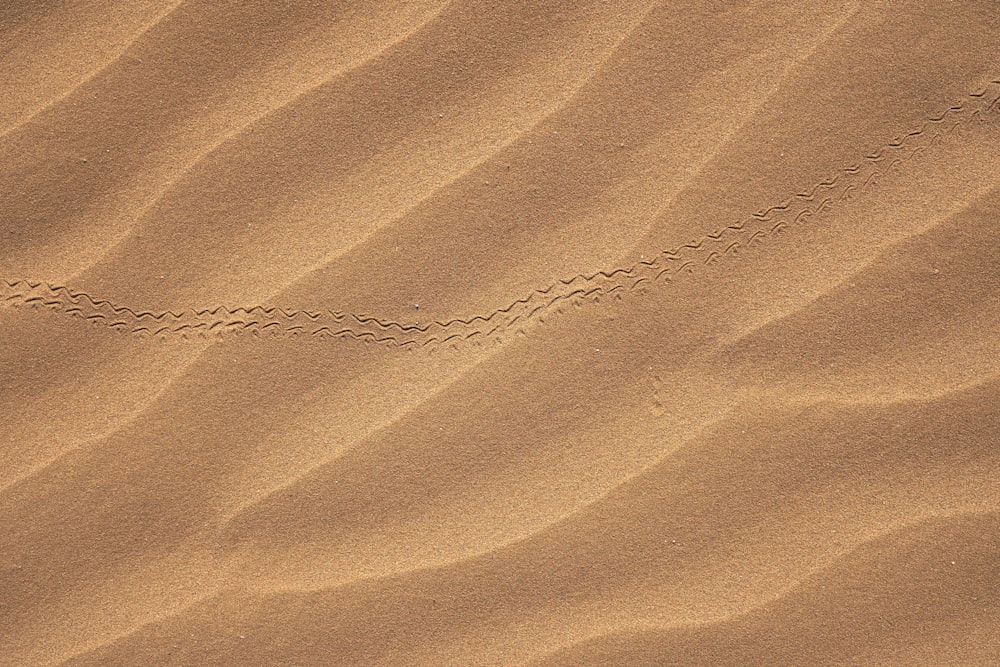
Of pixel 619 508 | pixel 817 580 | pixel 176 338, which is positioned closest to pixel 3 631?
pixel 176 338

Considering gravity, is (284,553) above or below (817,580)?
above

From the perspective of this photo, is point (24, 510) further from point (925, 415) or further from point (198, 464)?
point (925, 415)

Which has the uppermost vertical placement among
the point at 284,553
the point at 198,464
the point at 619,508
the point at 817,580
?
the point at 198,464

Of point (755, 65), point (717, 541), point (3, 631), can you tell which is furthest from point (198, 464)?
point (755, 65)

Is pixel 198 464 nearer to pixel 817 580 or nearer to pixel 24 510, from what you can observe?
pixel 24 510
